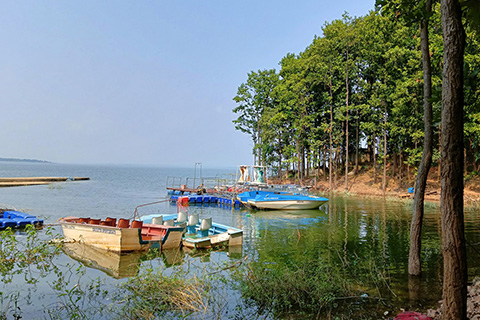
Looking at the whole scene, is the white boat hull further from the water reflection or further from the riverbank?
the riverbank

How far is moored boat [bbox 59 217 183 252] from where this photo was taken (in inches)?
552

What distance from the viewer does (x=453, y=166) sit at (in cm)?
473

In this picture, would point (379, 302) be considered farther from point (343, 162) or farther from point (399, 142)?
point (343, 162)

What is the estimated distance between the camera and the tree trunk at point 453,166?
15.5 feet

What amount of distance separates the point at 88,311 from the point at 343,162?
43022 mm

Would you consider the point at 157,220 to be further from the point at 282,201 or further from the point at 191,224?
the point at 282,201

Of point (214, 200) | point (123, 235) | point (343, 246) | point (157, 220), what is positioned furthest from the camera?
point (214, 200)

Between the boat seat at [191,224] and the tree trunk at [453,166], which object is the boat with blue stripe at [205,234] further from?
the tree trunk at [453,166]

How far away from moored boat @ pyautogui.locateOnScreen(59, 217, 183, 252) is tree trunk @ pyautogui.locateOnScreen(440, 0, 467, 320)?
1162cm

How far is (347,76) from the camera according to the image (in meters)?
39.3

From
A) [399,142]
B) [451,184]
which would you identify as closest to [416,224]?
[451,184]

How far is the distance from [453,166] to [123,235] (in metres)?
12.6

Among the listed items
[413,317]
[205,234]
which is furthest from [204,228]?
[413,317]

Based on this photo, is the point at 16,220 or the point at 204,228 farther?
the point at 16,220
